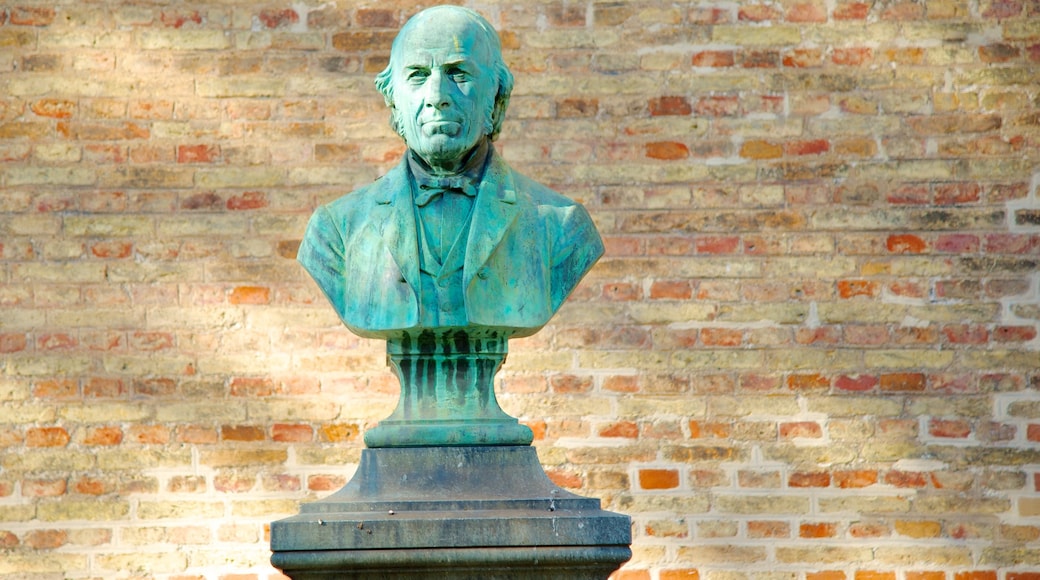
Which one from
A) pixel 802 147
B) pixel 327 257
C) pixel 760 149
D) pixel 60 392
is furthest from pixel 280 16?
pixel 327 257

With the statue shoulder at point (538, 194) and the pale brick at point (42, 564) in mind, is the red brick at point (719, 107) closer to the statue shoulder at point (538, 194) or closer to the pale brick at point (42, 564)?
the statue shoulder at point (538, 194)

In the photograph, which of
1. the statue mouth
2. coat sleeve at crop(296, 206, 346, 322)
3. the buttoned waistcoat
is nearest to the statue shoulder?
the buttoned waistcoat

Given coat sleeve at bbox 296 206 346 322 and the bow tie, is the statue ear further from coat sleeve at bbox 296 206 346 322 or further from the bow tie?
coat sleeve at bbox 296 206 346 322

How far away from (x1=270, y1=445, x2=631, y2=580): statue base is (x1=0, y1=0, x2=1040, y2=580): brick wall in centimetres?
164

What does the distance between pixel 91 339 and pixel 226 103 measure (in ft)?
2.83

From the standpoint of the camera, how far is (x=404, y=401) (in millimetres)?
3311

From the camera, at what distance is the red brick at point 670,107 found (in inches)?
193

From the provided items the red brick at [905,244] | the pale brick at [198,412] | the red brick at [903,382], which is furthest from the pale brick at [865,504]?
the pale brick at [198,412]

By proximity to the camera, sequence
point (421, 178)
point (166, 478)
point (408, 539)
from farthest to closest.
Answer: point (166, 478), point (421, 178), point (408, 539)

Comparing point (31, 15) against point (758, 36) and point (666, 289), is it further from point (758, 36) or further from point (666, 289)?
point (758, 36)

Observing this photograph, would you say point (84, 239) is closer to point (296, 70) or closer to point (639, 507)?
point (296, 70)

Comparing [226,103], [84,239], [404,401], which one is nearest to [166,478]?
[84,239]

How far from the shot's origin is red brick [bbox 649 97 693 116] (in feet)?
16.1

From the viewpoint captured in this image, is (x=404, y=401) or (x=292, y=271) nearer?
(x=404, y=401)
